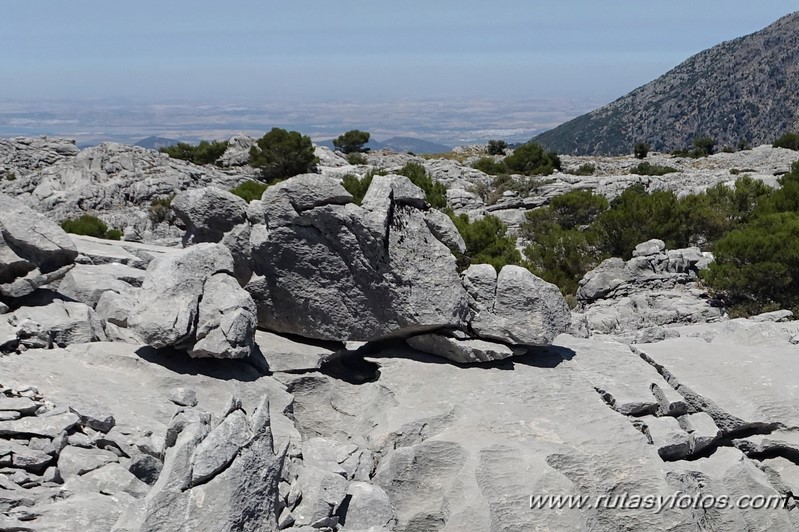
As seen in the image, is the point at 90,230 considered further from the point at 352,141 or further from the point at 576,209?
the point at 352,141

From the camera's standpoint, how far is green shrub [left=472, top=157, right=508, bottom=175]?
5769 cm

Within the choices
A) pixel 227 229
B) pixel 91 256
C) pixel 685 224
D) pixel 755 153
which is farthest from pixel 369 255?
pixel 755 153

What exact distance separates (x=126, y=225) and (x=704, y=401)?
90.7 ft

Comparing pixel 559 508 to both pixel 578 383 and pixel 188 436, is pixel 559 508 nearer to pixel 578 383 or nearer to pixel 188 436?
pixel 578 383

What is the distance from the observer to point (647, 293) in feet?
70.9

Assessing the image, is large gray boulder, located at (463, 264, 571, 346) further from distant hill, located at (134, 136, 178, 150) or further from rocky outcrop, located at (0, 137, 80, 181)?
distant hill, located at (134, 136, 178, 150)

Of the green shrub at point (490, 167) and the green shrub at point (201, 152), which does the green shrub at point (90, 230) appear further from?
the green shrub at point (490, 167)

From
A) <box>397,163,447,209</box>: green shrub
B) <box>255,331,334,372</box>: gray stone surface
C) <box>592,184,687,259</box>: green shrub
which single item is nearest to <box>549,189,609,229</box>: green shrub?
<box>592,184,687,259</box>: green shrub

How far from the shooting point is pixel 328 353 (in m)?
12.4

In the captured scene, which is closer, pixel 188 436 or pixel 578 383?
pixel 188 436

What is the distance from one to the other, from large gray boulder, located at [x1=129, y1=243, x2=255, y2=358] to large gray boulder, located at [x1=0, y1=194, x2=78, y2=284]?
1.53 m

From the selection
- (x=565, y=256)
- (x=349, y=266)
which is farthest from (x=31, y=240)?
(x=565, y=256)

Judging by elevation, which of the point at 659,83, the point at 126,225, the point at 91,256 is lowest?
the point at 126,225

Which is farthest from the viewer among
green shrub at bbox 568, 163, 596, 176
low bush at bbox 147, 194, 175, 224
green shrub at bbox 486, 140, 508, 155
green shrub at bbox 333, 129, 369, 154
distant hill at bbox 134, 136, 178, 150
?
distant hill at bbox 134, 136, 178, 150
